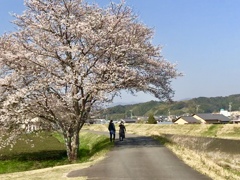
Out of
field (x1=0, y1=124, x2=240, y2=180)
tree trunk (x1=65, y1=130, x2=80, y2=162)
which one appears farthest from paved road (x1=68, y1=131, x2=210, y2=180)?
tree trunk (x1=65, y1=130, x2=80, y2=162)

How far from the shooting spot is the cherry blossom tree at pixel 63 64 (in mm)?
25781

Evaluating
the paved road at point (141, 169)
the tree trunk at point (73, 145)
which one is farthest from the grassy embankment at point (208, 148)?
the tree trunk at point (73, 145)

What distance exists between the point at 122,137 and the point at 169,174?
730 inches

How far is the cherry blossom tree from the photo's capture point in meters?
25.8

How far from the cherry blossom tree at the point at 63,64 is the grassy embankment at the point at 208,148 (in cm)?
700

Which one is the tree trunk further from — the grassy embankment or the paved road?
the paved road

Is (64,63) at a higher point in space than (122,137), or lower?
higher

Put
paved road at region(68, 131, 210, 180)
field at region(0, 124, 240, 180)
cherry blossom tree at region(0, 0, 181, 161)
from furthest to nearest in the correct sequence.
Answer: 1. cherry blossom tree at region(0, 0, 181, 161)
2. field at region(0, 124, 240, 180)
3. paved road at region(68, 131, 210, 180)

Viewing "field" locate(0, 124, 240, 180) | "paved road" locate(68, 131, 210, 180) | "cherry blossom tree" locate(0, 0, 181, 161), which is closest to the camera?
"paved road" locate(68, 131, 210, 180)

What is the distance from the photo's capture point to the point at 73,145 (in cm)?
2698

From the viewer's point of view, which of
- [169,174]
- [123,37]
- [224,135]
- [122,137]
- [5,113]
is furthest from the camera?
[224,135]

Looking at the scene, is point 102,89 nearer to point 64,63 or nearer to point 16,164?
point 64,63

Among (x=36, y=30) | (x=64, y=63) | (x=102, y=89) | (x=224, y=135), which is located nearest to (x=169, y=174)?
(x=102, y=89)

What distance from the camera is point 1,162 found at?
29312mm
